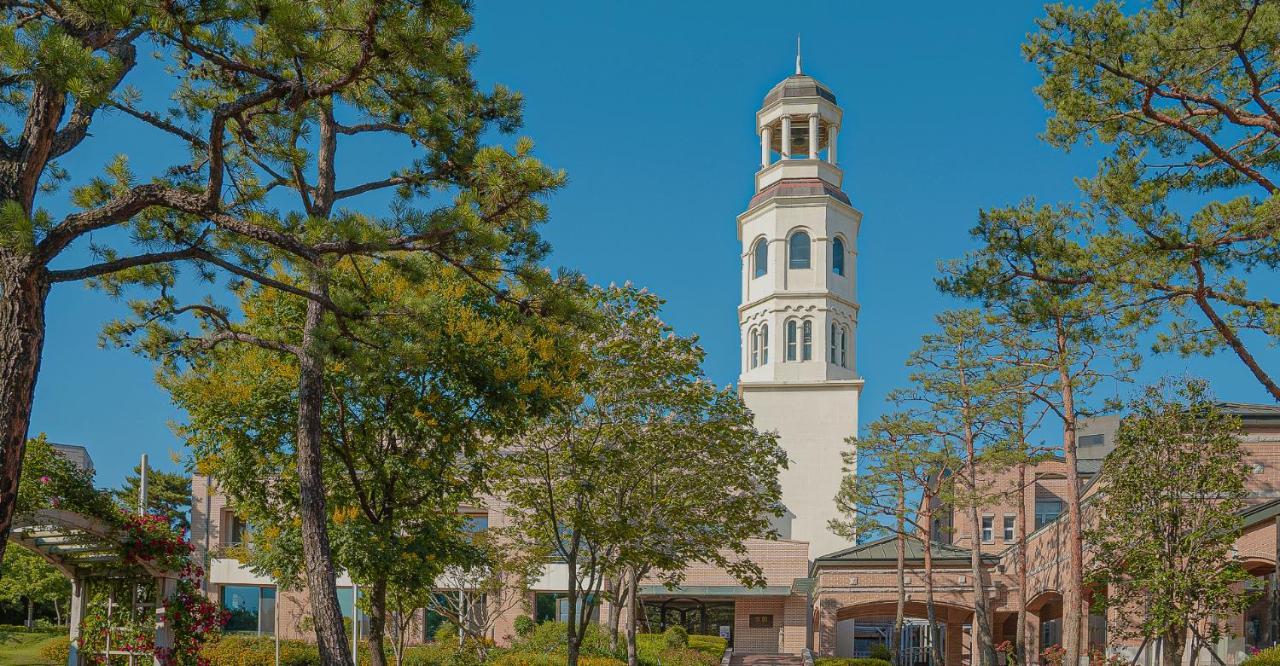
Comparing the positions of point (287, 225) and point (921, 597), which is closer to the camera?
point (287, 225)

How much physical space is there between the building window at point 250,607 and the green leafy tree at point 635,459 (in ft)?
83.4

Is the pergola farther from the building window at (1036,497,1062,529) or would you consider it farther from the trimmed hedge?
the building window at (1036,497,1062,529)

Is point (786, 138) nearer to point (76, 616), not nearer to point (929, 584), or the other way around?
point (929, 584)

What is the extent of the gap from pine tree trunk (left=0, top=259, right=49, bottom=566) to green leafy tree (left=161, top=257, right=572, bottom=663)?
4.70 metres

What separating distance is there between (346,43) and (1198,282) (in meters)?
10.4

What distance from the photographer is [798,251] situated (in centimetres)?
5519

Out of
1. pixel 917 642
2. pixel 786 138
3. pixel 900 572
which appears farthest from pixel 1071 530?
pixel 917 642

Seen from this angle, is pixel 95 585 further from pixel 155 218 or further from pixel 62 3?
pixel 62 3

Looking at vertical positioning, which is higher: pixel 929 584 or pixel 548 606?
pixel 929 584

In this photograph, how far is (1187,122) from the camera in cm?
1418

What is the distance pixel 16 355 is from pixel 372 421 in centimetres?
669

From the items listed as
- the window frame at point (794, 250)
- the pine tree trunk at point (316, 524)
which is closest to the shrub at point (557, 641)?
the pine tree trunk at point (316, 524)

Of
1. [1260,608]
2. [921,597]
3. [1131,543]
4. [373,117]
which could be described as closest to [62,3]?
[373,117]

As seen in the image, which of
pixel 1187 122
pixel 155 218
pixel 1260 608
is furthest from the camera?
pixel 1260 608
